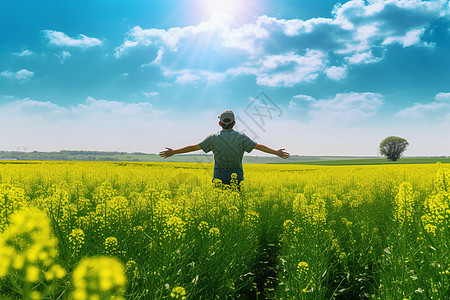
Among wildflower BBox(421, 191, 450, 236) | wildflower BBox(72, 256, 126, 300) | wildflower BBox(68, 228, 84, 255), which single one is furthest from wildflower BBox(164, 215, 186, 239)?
wildflower BBox(421, 191, 450, 236)

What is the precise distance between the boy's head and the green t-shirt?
136 millimetres

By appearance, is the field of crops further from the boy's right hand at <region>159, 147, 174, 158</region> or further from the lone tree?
the lone tree

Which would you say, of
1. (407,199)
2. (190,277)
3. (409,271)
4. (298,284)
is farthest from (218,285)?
(407,199)

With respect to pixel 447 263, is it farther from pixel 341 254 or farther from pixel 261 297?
pixel 261 297

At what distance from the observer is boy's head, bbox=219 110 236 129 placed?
5.70 m

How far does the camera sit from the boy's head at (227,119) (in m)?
5.70

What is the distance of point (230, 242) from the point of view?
345cm

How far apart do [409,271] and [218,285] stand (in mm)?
2019

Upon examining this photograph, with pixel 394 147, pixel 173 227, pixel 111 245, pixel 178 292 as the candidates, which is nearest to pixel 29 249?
pixel 178 292

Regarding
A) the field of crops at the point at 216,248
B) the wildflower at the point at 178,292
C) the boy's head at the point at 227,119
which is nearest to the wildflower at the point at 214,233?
the field of crops at the point at 216,248

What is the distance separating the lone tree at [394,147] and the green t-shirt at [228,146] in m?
87.7

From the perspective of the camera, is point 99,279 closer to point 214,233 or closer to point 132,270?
point 132,270

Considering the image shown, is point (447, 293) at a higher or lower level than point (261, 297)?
higher

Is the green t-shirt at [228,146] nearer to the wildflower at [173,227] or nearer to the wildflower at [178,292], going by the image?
the wildflower at [173,227]
